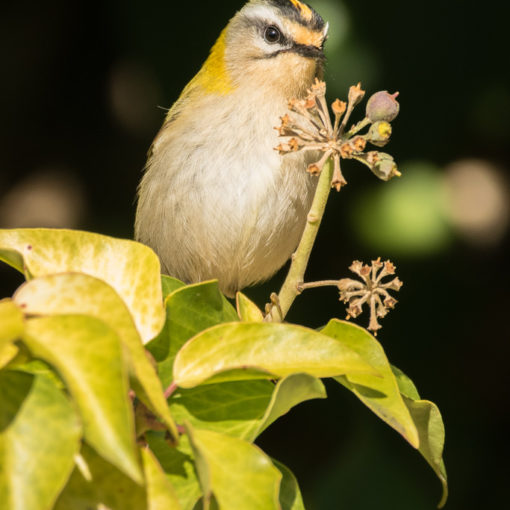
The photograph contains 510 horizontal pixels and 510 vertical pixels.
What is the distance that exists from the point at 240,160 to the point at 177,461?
4.40 feet

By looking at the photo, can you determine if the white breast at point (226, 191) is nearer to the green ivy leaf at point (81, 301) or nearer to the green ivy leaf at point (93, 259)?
the green ivy leaf at point (93, 259)

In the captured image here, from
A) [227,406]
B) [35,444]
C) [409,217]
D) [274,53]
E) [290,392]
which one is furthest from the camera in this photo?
[409,217]

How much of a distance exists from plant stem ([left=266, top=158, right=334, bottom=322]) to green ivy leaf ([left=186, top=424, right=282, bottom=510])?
1.07 feet

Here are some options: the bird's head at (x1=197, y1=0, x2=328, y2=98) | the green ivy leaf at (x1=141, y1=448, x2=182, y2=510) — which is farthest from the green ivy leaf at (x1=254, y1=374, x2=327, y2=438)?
the bird's head at (x1=197, y1=0, x2=328, y2=98)

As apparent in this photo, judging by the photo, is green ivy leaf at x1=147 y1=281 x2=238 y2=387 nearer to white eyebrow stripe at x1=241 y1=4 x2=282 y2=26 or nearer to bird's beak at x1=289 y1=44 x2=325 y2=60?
bird's beak at x1=289 y1=44 x2=325 y2=60

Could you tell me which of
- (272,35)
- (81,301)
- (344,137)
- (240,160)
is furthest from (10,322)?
(272,35)

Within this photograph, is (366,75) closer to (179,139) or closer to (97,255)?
(179,139)

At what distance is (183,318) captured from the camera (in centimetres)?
99

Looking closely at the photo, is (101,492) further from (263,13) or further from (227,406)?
(263,13)

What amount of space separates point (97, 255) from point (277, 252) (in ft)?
5.01

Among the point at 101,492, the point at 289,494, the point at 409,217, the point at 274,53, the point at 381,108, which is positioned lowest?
the point at 409,217

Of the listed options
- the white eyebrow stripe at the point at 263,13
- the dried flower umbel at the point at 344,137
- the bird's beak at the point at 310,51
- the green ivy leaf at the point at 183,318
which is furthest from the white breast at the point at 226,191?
the green ivy leaf at the point at 183,318

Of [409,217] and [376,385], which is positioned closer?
[376,385]

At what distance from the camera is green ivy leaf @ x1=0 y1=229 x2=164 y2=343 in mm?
891
